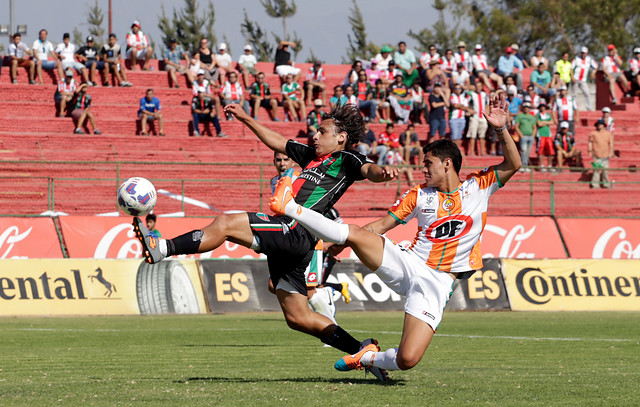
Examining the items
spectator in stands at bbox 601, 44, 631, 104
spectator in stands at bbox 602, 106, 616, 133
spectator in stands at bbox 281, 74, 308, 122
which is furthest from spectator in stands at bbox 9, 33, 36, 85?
spectator in stands at bbox 601, 44, 631, 104

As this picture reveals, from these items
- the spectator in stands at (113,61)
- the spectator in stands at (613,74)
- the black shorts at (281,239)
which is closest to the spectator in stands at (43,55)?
the spectator in stands at (113,61)

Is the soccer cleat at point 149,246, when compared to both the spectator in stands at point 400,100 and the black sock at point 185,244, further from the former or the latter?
the spectator in stands at point 400,100

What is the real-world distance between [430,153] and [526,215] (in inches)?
718

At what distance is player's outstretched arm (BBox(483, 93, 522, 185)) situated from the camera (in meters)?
8.07

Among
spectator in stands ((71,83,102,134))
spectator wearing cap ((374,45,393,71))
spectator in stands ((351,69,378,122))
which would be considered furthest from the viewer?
spectator wearing cap ((374,45,393,71))

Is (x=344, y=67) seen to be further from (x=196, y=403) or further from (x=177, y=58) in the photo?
(x=196, y=403)

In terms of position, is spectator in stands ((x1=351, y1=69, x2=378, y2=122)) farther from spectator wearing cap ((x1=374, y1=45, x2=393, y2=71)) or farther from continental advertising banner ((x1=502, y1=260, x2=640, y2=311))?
continental advertising banner ((x1=502, y1=260, x2=640, y2=311))

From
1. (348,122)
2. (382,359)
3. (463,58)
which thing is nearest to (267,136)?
(348,122)

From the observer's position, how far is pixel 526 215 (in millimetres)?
25891

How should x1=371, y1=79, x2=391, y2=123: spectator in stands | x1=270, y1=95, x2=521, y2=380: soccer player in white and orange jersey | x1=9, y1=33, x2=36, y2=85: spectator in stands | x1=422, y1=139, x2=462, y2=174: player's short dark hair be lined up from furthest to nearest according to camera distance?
x1=371, y1=79, x2=391, y2=123: spectator in stands < x1=9, y1=33, x2=36, y2=85: spectator in stands < x1=422, y1=139, x2=462, y2=174: player's short dark hair < x1=270, y1=95, x2=521, y2=380: soccer player in white and orange jersey

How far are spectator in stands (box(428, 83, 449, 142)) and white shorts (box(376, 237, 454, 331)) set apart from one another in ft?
74.9

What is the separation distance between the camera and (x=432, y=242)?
8141 mm

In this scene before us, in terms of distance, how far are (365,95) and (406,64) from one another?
Answer: 2.62m

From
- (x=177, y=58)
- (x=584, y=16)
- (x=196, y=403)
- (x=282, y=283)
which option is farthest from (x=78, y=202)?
(x=584, y=16)
